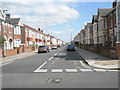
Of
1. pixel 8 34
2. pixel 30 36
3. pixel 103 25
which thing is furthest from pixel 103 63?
pixel 30 36

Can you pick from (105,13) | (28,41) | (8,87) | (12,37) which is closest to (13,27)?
(12,37)

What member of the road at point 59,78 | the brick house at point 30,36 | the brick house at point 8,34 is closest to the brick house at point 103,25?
the brick house at point 8,34

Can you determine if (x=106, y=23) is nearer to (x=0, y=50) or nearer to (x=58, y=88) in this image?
(x=0, y=50)

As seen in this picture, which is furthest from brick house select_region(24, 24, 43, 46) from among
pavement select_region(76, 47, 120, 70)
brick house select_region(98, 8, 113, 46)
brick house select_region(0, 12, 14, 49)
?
pavement select_region(76, 47, 120, 70)

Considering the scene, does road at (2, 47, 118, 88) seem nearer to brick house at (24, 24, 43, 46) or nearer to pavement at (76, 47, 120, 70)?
pavement at (76, 47, 120, 70)

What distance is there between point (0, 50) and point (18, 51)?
792cm

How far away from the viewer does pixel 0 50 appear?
72.2 feet

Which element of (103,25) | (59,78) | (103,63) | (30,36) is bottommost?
(59,78)

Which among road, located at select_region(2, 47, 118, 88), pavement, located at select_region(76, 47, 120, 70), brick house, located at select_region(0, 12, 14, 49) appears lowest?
road, located at select_region(2, 47, 118, 88)

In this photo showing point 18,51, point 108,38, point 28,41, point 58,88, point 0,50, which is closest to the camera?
point 58,88

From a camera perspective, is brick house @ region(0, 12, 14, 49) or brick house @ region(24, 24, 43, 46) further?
brick house @ region(24, 24, 43, 46)

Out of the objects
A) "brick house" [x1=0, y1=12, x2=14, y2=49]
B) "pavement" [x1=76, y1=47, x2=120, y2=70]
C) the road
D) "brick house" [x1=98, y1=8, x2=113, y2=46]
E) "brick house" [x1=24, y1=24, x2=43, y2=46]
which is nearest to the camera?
the road

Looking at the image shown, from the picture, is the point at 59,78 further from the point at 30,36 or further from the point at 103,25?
the point at 30,36

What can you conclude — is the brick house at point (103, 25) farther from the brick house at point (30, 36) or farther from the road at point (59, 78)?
the brick house at point (30, 36)
